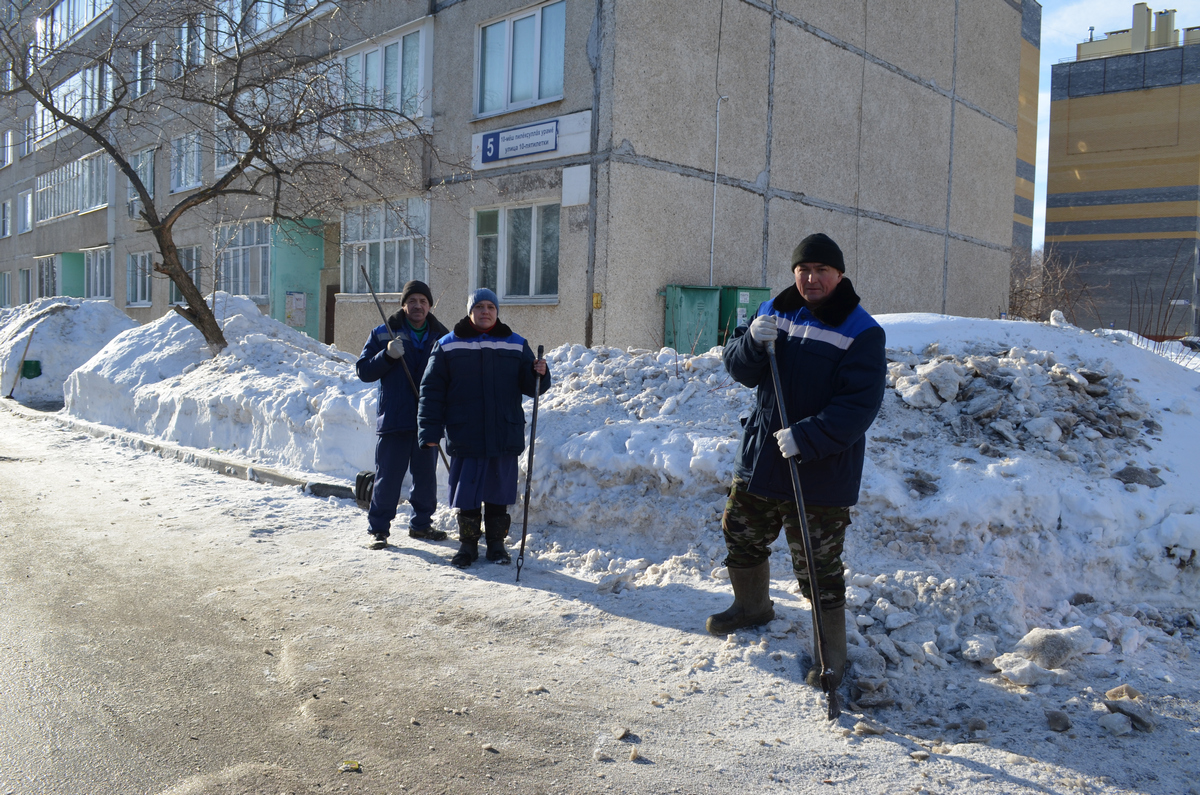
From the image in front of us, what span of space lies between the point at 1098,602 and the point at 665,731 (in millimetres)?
2815

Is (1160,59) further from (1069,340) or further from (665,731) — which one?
(665,731)

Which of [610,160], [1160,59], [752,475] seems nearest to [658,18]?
[610,160]

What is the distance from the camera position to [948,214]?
18578 mm

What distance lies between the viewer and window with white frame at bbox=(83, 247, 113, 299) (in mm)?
28250

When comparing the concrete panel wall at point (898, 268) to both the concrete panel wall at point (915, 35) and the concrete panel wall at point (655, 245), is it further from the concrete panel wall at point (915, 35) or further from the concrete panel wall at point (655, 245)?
the concrete panel wall at point (655, 245)

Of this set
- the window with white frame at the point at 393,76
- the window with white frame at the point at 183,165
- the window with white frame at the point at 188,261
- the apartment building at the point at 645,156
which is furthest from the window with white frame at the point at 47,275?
the window with white frame at the point at 393,76

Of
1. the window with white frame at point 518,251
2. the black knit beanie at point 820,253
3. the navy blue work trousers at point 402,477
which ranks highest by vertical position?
the window with white frame at point 518,251

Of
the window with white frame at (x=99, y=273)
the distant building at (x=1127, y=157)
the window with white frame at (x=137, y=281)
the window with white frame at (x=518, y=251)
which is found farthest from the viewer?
the distant building at (x=1127, y=157)

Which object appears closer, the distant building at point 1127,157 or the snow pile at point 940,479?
the snow pile at point 940,479

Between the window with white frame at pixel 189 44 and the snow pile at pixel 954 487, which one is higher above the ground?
the window with white frame at pixel 189 44

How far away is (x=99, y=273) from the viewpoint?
2891cm

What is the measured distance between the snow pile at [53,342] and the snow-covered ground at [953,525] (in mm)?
9959

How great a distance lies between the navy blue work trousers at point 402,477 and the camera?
249 inches

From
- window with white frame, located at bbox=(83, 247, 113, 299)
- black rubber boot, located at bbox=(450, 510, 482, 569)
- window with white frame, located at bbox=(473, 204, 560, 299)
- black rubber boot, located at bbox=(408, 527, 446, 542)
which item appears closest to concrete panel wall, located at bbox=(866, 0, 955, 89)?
window with white frame, located at bbox=(473, 204, 560, 299)
